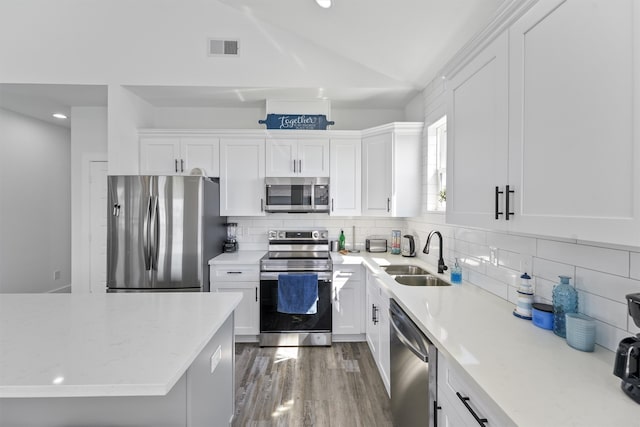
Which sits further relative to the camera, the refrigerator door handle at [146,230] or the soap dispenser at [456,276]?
the refrigerator door handle at [146,230]

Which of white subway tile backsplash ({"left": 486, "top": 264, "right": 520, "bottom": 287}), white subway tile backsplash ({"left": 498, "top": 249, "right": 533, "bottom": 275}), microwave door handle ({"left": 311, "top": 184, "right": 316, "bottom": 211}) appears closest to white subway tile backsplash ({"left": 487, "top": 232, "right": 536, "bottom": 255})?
white subway tile backsplash ({"left": 498, "top": 249, "right": 533, "bottom": 275})

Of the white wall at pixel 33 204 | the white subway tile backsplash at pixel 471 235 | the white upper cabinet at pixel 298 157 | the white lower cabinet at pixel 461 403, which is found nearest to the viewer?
the white lower cabinet at pixel 461 403

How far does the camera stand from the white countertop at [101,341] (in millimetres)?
888

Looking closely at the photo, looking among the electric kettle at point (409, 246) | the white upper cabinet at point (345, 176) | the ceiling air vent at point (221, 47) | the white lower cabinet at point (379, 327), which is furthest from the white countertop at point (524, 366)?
the ceiling air vent at point (221, 47)

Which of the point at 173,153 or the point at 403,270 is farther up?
the point at 173,153

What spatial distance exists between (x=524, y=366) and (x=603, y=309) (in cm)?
44

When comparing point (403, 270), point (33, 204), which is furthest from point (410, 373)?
point (33, 204)

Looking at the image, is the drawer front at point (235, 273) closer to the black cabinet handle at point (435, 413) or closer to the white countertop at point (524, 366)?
the white countertop at point (524, 366)

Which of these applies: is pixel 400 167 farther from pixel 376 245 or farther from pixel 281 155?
pixel 281 155

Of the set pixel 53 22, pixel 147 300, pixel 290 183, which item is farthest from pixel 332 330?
pixel 53 22

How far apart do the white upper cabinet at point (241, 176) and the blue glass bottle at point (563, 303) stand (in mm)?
2673

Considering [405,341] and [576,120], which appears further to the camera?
[405,341]

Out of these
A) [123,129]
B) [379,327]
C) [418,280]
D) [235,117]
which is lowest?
[379,327]

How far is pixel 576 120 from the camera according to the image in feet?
2.84
